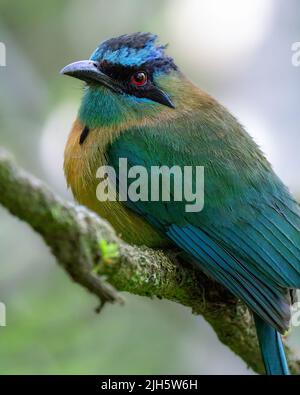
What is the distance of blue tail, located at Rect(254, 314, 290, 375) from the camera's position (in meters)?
4.39

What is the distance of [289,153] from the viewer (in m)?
7.32

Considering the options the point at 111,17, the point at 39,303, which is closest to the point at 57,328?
the point at 39,303

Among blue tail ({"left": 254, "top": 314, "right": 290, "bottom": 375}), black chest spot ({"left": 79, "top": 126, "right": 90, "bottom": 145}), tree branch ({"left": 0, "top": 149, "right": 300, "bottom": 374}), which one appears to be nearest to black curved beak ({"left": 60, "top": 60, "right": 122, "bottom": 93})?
black chest spot ({"left": 79, "top": 126, "right": 90, "bottom": 145})

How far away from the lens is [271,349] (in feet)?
14.5

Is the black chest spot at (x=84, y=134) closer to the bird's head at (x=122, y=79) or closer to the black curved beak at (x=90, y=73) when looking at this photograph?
the bird's head at (x=122, y=79)

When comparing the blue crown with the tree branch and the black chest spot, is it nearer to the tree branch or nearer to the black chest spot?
the black chest spot

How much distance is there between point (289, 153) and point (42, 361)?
3258 mm

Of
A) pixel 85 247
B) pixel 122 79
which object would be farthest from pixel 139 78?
pixel 85 247

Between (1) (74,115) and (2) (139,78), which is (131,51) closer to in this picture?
(2) (139,78)

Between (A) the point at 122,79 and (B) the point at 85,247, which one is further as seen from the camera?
(A) the point at 122,79

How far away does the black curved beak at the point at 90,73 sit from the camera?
498 centimetres

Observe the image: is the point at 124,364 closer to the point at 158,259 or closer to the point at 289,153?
the point at 158,259

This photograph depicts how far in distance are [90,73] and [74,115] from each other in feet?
7.24

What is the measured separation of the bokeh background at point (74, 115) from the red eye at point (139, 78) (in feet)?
5.83
